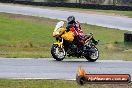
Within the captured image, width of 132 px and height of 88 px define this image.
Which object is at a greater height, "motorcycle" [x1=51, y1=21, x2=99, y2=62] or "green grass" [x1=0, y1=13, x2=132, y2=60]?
"motorcycle" [x1=51, y1=21, x2=99, y2=62]

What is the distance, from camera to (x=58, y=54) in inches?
645

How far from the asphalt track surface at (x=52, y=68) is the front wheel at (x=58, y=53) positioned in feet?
0.53

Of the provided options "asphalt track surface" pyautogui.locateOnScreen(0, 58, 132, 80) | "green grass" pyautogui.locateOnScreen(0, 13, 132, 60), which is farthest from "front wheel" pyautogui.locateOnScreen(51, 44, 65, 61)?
"green grass" pyautogui.locateOnScreen(0, 13, 132, 60)

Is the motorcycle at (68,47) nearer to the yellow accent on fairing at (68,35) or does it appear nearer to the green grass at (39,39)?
the yellow accent on fairing at (68,35)

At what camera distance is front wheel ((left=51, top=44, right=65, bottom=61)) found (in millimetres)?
16359

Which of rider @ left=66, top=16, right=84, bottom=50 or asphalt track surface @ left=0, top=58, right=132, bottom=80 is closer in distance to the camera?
asphalt track surface @ left=0, top=58, right=132, bottom=80

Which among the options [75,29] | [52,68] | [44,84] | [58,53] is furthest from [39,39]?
[44,84]

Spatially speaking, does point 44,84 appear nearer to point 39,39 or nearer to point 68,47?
point 68,47

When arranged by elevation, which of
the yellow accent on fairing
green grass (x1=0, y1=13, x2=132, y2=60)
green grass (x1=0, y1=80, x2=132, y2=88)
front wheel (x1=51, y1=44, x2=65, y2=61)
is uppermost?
green grass (x1=0, y1=80, x2=132, y2=88)

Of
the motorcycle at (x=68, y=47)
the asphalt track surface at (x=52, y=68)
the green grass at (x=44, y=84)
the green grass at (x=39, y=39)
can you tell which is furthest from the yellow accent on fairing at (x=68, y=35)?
the green grass at (x=44, y=84)

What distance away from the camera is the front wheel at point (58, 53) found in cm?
1636

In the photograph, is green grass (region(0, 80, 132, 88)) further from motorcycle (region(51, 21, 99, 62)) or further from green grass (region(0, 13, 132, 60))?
green grass (region(0, 13, 132, 60))

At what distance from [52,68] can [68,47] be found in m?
2.80

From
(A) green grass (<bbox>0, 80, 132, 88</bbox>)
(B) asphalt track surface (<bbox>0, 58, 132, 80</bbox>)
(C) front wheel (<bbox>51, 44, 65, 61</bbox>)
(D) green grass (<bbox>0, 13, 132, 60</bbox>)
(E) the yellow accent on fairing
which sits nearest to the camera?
(A) green grass (<bbox>0, 80, 132, 88</bbox>)
